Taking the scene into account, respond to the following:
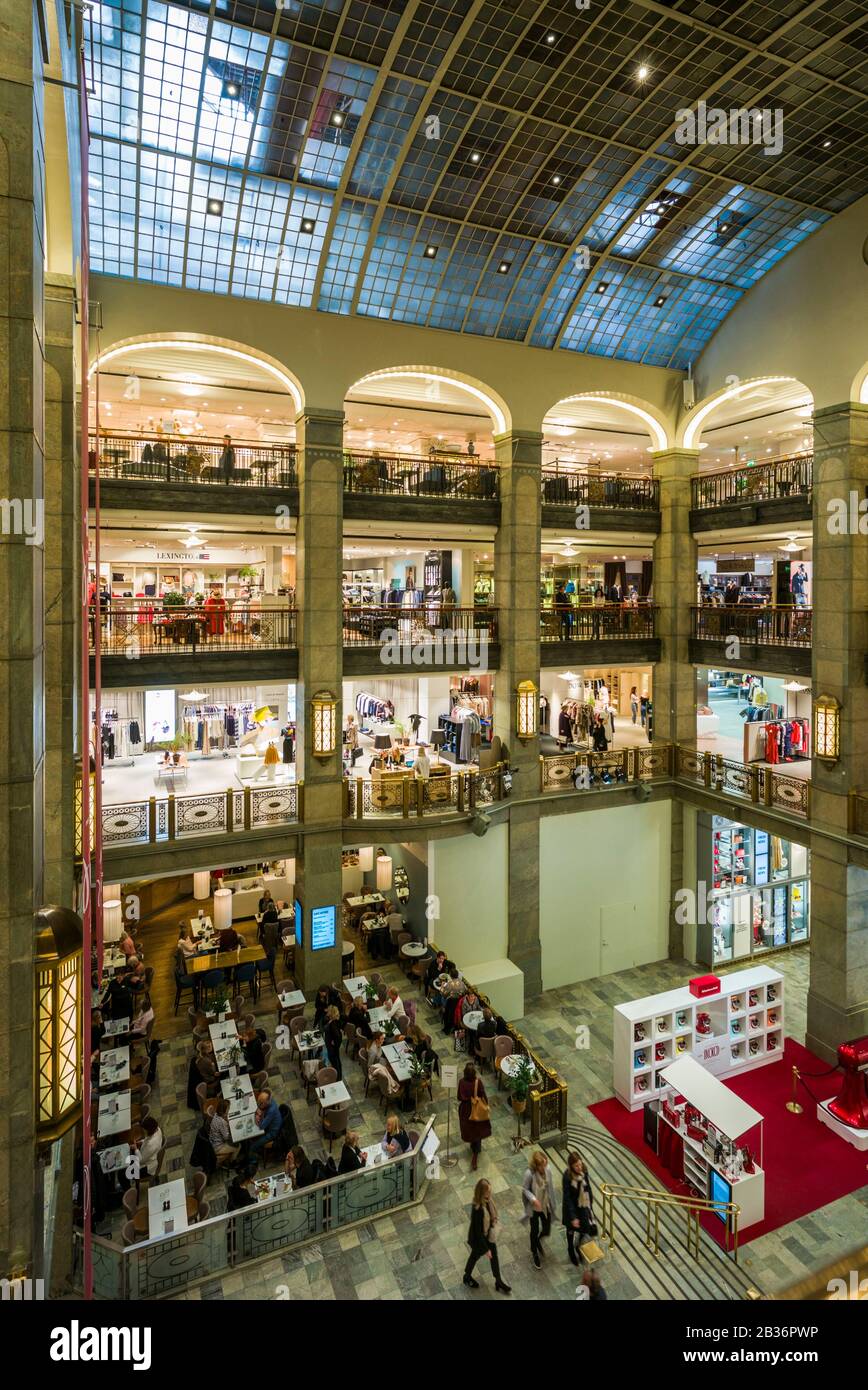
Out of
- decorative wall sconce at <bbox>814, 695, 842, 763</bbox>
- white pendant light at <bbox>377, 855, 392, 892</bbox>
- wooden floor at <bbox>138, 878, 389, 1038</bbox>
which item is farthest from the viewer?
white pendant light at <bbox>377, 855, 392, 892</bbox>

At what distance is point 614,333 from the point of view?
18.2 meters

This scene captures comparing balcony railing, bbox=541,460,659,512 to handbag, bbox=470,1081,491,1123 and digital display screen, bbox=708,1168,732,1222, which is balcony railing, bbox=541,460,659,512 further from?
digital display screen, bbox=708,1168,732,1222

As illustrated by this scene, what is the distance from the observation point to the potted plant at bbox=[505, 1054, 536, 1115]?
12.1 meters

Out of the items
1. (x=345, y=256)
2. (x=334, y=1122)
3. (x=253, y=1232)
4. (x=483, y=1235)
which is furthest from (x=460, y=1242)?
(x=345, y=256)

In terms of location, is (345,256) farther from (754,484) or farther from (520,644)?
(754,484)

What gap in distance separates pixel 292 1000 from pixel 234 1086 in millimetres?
2720

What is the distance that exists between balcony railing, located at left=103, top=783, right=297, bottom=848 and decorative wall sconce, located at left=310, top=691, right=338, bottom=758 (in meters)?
0.90

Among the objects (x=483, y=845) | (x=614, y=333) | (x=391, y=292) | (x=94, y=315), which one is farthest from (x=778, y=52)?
(x=483, y=845)

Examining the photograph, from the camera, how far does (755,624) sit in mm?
17562

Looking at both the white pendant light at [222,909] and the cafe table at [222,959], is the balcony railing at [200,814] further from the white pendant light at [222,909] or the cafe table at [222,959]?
the white pendant light at [222,909]

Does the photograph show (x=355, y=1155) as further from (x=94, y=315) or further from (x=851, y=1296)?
(x=94, y=315)

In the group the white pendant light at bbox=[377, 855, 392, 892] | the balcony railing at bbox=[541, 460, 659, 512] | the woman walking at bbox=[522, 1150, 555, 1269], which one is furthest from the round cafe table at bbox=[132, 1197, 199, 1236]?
the balcony railing at bbox=[541, 460, 659, 512]

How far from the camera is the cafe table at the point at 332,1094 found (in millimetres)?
11312
